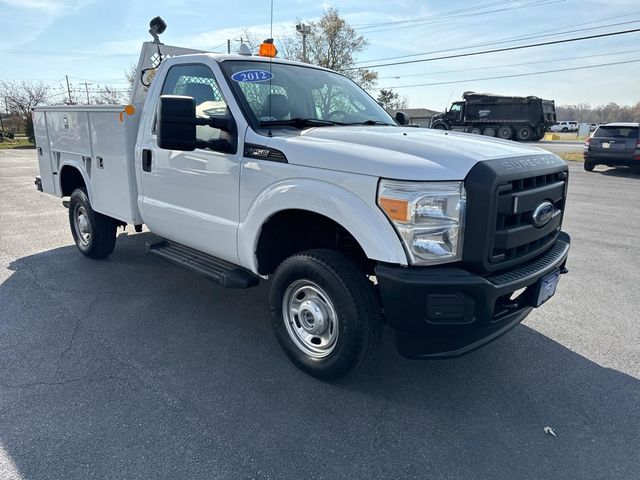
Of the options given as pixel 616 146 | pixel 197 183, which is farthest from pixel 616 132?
pixel 197 183

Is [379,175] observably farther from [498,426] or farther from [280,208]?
[498,426]

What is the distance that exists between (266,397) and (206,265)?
4.27 ft

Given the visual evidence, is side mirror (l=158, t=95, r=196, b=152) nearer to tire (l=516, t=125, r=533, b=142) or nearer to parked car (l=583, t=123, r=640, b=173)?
parked car (l=583, t=123, r=640, b=173)

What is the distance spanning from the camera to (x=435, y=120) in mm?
33188

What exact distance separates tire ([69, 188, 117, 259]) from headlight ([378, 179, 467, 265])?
4.05 m

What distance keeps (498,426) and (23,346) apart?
3.39 metres

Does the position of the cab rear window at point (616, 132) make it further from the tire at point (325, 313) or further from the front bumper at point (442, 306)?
the tire at point (325, 313)

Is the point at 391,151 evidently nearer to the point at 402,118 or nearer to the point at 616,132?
the point at 402,118

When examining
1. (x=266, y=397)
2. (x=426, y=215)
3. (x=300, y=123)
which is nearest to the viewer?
(x=426, y=215)

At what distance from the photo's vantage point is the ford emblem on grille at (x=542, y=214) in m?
2.87

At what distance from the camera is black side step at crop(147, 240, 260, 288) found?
3.53m

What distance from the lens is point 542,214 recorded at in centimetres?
292

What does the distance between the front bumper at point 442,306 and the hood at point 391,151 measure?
530mm

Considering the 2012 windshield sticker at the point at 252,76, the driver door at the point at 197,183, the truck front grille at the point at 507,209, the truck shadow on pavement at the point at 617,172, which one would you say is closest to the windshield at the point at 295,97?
the 2012 windshield sticker at the point at 252,76
